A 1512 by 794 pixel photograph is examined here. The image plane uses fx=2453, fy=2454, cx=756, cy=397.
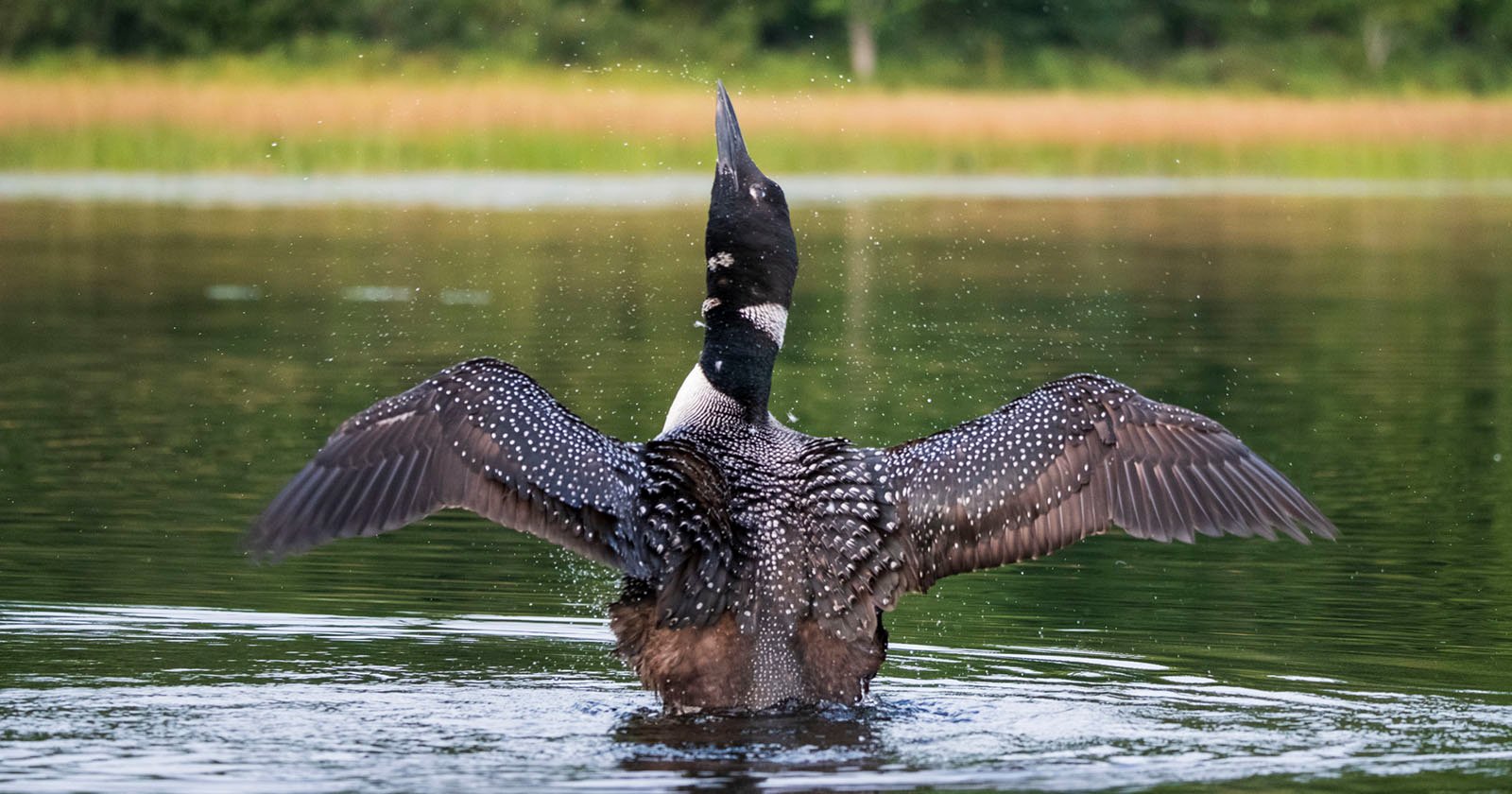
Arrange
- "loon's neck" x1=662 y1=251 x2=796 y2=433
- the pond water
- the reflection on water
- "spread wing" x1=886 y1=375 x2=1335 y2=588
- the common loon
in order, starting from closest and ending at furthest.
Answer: the reflection on water < the pond water < the common loon < "spread wing" x1=886 y1=375 x2=1335 y2=588 < "loon's neck" x1=662 y1=251 x2=796 y2=433

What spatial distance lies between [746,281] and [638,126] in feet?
77.0

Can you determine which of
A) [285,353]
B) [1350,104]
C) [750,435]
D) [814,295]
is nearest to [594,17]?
[1350,104]

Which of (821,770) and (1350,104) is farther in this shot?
(1350,104)

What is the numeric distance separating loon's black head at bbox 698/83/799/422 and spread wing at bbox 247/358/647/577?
409mm

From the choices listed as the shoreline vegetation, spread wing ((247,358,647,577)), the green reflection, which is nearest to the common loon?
spread wing ((247,358,647,577))

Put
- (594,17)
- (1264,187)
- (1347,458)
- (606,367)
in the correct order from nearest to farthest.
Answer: (1347,458) < (606,367) < (1264,187) < (594,17)

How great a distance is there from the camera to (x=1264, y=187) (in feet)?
106

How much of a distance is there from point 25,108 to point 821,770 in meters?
26.3

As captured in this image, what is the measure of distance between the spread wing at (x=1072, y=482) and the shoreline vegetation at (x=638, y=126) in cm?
2287

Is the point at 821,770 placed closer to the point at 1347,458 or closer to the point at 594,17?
the point at 1347,458

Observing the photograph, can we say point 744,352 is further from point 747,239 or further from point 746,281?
point 747,239

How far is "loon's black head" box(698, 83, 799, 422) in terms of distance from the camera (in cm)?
626

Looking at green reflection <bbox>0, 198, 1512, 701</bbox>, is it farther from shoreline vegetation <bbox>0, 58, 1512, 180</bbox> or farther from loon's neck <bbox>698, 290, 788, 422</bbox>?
shoreline vegetation <bbox>0, 58, 1512, 180</bbox>

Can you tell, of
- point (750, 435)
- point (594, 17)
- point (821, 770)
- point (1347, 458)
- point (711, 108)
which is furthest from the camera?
point (594, 17)
